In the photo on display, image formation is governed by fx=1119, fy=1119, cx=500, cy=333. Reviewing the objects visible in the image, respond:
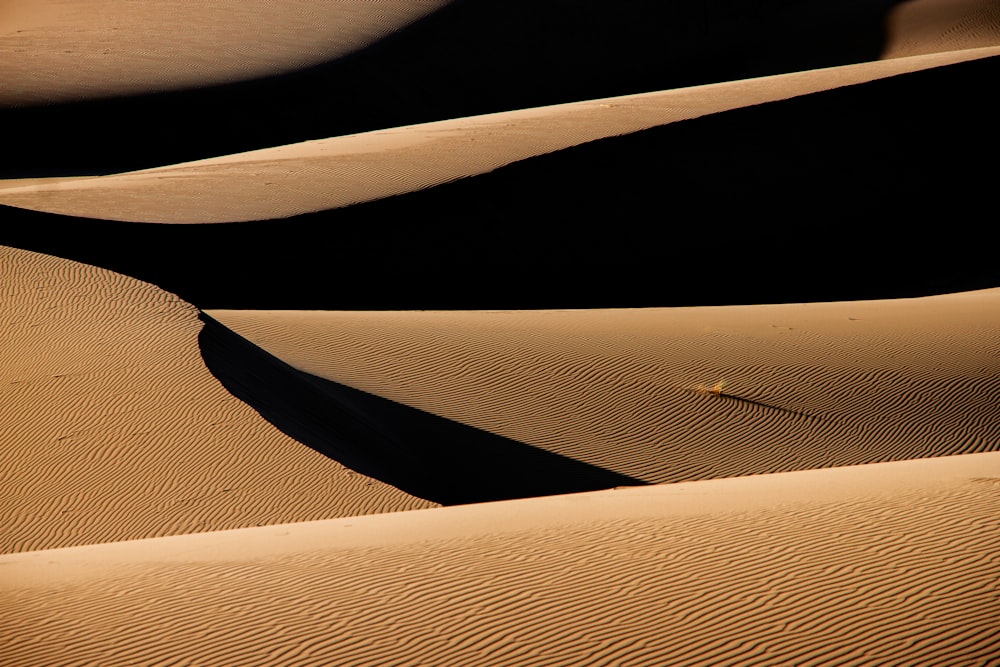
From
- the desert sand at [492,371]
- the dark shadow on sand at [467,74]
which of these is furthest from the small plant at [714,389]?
the dark shadow on sand at [467,74]

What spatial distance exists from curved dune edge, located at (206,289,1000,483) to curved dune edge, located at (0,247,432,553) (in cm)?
239

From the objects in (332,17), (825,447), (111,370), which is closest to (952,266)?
(825,447)

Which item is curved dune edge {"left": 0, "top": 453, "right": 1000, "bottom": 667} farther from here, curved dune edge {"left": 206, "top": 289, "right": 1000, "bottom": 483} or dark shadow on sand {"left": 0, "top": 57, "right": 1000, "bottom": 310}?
dark shadow on sand {"left": 0, "top": 57, "right": 1000, "bottom": 310}

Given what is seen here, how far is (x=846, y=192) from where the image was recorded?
20984mm

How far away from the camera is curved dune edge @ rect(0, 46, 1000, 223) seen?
58.1 ft

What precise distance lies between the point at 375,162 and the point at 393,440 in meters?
11.3

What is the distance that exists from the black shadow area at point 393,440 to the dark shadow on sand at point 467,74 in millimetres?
19861

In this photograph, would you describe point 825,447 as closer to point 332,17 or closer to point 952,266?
point 952,266

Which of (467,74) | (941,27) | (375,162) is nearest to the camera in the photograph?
(375,162)

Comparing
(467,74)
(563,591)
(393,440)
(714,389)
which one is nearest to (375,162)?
(714,389)

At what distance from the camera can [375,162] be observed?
20.2 meters

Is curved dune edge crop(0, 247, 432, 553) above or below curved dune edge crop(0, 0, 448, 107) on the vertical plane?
below

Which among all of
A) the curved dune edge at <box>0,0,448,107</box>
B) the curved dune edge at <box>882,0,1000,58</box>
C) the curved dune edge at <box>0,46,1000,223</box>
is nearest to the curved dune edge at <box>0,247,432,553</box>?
the curved dune edge at <box>0,46,1000,223</box>

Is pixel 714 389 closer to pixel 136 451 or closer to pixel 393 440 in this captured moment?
pixel 393 440
